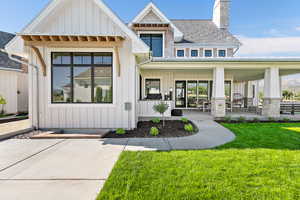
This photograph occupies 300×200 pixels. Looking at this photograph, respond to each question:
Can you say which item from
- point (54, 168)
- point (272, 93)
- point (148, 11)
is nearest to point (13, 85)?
point (148, 11)

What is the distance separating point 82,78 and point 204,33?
40.7 feet

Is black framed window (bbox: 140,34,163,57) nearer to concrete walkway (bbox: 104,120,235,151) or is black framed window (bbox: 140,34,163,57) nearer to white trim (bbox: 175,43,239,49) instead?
white trim (bbox: 175,43,239,49)

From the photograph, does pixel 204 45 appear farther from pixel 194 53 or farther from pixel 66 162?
pixel 66 162

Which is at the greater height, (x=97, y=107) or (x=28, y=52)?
(x=28, y=52)

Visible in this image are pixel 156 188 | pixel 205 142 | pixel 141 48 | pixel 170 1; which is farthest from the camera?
pixel 170 1

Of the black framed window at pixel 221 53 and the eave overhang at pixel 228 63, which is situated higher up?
the black framed window at pixel 221 53

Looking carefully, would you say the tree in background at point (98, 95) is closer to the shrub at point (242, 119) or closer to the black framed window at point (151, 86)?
the black framed window at point (151, 86)

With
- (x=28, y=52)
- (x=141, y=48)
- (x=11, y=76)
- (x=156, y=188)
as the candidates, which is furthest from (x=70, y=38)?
(x=11, y=76)

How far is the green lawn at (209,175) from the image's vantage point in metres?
2.35

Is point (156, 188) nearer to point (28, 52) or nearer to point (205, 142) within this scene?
point (205, 142)

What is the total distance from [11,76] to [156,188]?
526 inches

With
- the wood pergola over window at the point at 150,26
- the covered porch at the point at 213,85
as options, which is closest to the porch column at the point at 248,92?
the covered porch at the point at 213,85

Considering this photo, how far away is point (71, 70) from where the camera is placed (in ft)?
20.9

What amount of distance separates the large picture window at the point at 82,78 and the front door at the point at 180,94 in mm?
7677
